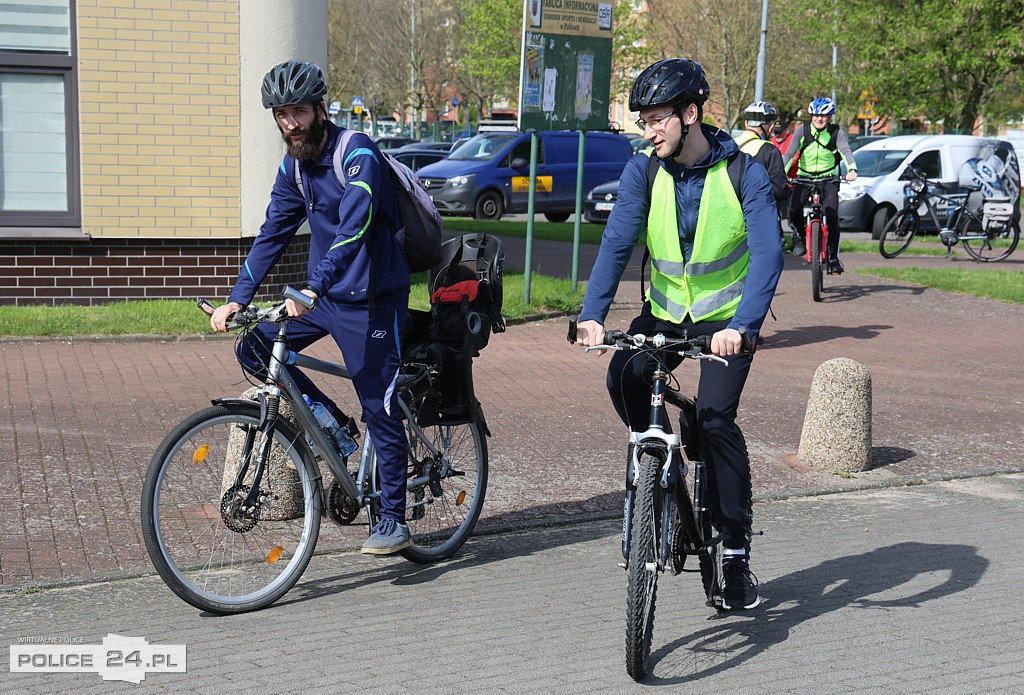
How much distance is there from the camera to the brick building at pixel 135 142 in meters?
11.3

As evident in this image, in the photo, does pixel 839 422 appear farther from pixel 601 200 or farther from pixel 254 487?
pixel 601 200

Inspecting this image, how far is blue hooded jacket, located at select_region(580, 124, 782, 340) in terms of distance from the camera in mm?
4305

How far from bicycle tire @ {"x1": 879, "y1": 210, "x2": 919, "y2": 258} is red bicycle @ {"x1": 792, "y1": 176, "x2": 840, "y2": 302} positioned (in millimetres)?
5590

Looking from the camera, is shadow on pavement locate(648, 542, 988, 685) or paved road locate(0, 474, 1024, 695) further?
shadow on pavement locate(648, 542, 988, 685)

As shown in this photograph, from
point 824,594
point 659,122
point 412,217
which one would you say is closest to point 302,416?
point 412,217

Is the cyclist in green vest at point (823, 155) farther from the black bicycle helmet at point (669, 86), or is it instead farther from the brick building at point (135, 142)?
the black bicycle helmet at point (669, 86)

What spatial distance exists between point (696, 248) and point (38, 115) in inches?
352

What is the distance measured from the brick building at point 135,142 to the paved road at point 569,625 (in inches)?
261

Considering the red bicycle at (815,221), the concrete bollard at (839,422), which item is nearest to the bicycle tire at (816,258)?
the red bicycle at (815,221)

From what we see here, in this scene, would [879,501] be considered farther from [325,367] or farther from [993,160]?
[993,160]

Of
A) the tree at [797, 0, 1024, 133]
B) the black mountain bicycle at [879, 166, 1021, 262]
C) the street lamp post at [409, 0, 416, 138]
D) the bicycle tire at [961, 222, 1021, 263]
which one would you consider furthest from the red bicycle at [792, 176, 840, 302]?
the street lamp post at [409, 0, 416, 138]

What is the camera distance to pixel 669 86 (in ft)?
13.9

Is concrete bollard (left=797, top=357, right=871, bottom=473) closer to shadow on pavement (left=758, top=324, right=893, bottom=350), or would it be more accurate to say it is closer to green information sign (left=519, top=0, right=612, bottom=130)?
shadow on pavement (left=758, top=324, right=893, bottom=350)

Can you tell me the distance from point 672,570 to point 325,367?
1.50 m
